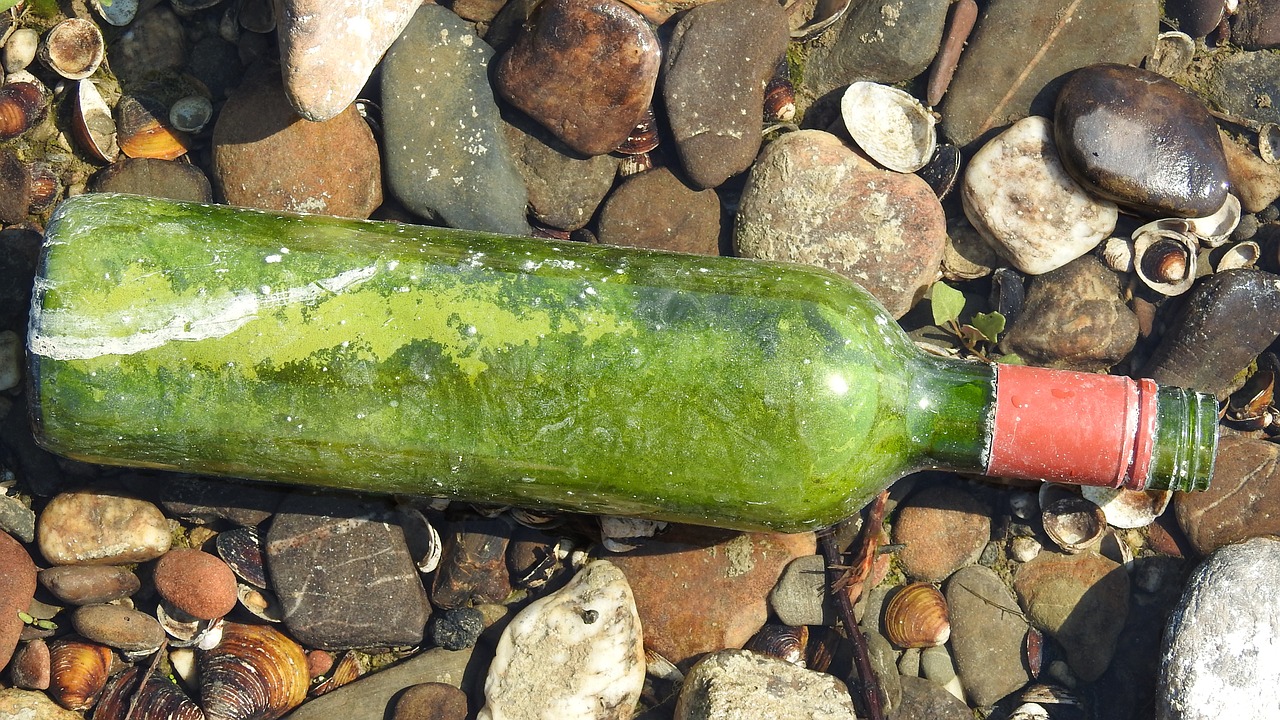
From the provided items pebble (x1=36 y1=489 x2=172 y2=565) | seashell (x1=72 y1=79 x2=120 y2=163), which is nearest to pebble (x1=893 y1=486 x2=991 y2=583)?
pebble (x1=36 y1=489 x2=172 y2=565)

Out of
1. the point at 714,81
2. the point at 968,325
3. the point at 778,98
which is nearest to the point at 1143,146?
the point at 968,325

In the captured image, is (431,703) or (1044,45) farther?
(1044,45)

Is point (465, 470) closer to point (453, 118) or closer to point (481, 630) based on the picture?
point (481, 630)

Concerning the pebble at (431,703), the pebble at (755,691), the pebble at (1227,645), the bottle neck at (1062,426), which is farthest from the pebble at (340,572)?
the pebble at (1227,645)

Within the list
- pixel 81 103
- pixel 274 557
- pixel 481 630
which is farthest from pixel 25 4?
pixel 481 630

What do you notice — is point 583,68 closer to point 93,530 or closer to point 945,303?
point 945,303

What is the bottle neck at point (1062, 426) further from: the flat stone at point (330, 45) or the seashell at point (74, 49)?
the seashell at point (74, 49)

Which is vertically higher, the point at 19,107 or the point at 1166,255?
the point at 1166,255
